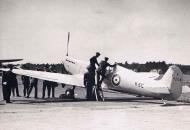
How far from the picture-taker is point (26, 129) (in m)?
7.26

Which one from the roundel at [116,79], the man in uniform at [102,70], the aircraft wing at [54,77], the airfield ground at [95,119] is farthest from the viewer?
the aircraft wing at [54,77]

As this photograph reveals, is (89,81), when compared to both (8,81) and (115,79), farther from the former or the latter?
(8,81)

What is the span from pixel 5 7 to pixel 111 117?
163 inches

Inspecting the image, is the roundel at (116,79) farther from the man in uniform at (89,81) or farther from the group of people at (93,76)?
the man in uniform at (89,81)

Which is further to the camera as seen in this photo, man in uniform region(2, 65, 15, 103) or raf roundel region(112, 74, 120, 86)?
raf roundel region(112, 74, 120, 86)

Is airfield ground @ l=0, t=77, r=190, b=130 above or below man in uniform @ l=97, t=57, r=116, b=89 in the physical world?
below

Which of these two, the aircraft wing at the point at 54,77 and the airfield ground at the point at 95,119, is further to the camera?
the aircraft wing at the point at 54,77

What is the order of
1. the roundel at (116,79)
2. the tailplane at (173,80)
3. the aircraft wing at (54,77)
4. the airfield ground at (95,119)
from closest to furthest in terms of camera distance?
the airfield ground at (95,119) → the tailplane at (173,80) → the roundel at (116,79) → the aircraft wing at (54,77)

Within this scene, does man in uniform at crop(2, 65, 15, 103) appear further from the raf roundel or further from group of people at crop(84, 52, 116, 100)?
the raf roundel

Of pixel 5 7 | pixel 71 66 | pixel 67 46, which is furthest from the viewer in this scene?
pixel 67 46

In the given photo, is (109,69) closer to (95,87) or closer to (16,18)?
(95,87)

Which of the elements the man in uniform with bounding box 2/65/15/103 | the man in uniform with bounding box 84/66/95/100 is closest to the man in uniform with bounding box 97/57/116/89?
the man in uniform with bounding box 84/66/95/100

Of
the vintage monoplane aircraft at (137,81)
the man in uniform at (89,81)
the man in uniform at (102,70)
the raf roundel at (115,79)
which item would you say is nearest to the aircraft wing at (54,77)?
the vintage monoplane aircraft at (137,81)

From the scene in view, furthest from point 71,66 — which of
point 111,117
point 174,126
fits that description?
point 174,126
